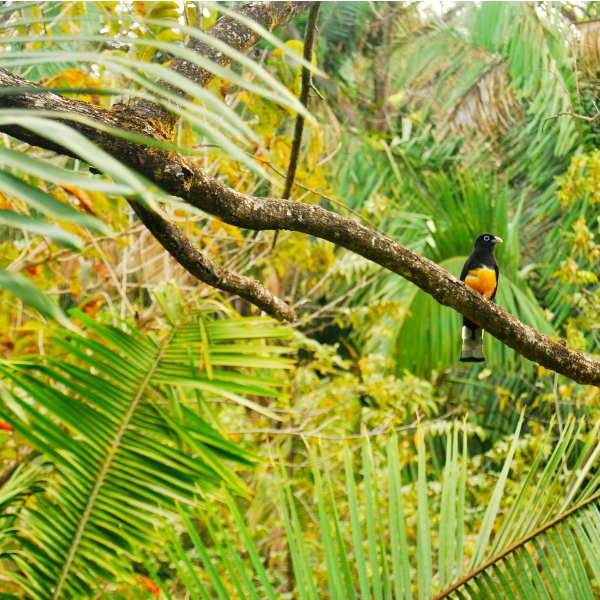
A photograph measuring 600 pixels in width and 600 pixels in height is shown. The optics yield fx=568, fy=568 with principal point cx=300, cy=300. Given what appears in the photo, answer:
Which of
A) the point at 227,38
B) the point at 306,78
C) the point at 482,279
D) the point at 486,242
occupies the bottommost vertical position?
the point at 482,279

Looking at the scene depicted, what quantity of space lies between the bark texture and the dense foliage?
6.3 inches

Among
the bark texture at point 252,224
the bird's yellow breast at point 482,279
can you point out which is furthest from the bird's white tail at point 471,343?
the bark texture at point 252,224

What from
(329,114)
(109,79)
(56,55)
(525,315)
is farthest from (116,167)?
(329,114)

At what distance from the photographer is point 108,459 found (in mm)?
1620

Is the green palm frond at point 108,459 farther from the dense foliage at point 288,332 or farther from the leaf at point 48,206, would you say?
the leaf at point 48,206

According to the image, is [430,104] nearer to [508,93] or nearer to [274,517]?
[508,93]

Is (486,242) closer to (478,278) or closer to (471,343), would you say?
(478,278)

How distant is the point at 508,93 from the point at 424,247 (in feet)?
9.13

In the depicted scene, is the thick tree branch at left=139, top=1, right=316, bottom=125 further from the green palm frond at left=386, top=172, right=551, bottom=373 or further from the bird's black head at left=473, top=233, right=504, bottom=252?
the green palm frond at left=386, top=172, right=551, bottom=373

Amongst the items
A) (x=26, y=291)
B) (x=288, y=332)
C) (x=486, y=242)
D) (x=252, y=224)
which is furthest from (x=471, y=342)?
(x=26, y=291)

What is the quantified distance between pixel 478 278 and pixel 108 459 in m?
2.33

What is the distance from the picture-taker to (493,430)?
18.7 ft

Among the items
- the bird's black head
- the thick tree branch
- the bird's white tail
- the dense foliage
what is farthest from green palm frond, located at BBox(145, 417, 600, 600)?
the bird's black head

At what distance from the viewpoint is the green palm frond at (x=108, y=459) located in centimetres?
148
